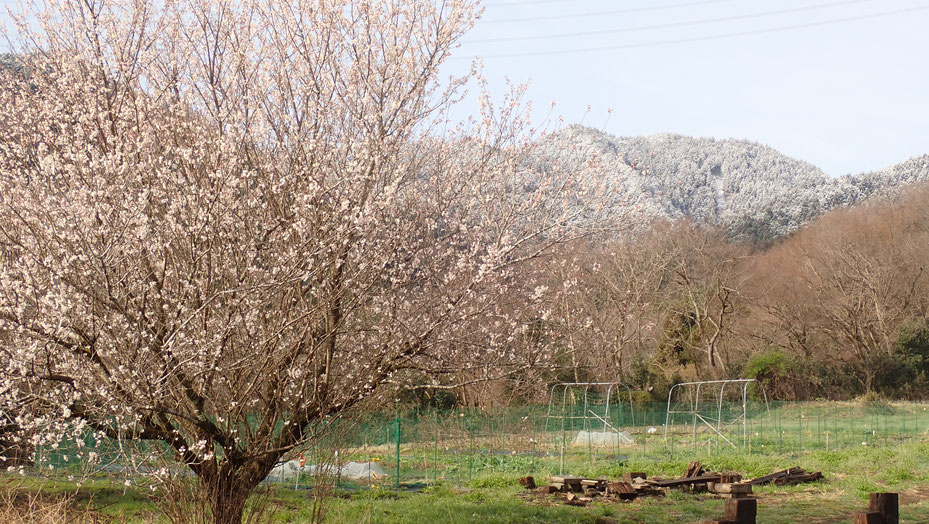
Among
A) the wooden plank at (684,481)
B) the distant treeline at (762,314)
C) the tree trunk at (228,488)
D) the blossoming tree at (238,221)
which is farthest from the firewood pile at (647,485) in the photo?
the distant treeline at (762,314)

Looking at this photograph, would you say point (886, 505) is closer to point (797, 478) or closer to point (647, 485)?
point (647, 485)

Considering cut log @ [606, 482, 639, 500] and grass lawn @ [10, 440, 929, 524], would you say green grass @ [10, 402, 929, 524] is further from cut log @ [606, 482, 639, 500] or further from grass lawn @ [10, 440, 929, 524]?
cut log @ [606, 482, 639, 500]

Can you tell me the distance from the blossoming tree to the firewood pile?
383 centimetres

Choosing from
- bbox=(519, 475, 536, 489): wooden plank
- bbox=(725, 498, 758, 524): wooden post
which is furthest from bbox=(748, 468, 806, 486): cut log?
bbox=(725, 498, 758, 524): wooden post

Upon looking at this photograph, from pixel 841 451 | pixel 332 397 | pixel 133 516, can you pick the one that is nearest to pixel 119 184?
pixel 332 397

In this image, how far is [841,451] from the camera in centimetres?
1460

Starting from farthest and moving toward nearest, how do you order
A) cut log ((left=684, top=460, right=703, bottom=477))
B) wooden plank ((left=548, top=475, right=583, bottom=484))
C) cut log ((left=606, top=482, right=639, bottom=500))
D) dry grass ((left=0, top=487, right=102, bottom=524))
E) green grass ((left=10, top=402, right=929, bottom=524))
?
1. cut log ((left=684, top=460, right=703, bottom=477))
2. wooden plank ((left=548, top=475, right=583, bottom=484))
3. cut log ((left=606, top=482, right=639, bottom=500))
4. green grass ((left=10, top=402, right=929, bottom=524))
5. dry grass ((left=0, top=487, right=102, bottom=524))

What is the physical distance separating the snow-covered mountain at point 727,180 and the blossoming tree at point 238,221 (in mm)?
666

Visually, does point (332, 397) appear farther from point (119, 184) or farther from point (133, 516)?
point (133, 516)

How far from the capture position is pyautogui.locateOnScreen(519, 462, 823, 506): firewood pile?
407 inches

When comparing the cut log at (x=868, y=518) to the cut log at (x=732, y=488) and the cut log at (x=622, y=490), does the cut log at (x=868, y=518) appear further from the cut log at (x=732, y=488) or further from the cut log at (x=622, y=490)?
the cut log at (x=622, y=490)

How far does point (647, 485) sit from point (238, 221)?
7.41 m

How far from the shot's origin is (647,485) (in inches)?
428

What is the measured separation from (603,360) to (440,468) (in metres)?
14.5
